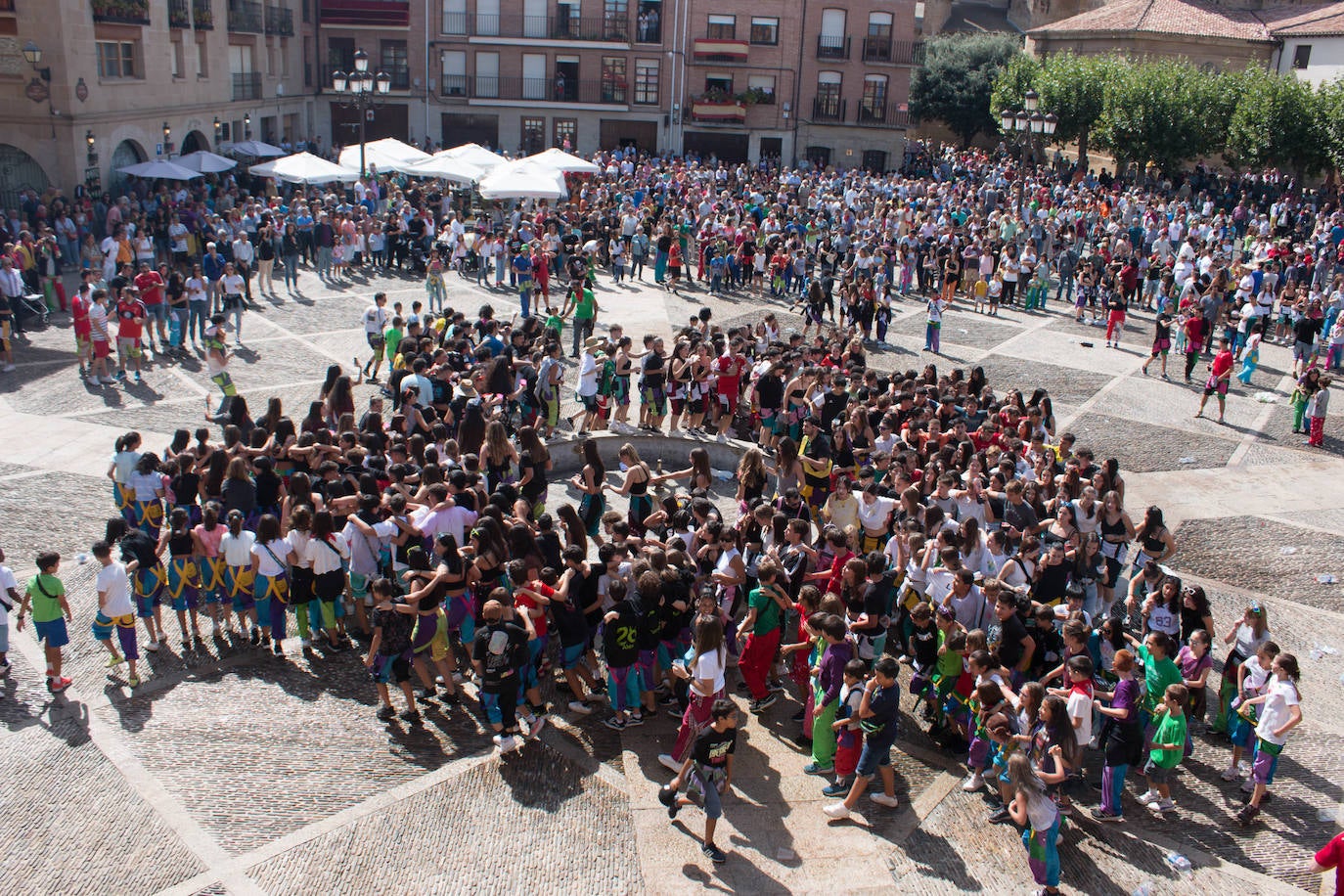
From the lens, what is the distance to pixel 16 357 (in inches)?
714

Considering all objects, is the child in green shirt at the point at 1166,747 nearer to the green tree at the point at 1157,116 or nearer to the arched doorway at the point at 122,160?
the arched doorway at the point at 122,160

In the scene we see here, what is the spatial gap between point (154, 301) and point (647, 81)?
3207 centimetres

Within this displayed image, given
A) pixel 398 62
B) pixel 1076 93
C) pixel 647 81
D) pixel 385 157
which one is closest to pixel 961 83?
pixel 1076 93

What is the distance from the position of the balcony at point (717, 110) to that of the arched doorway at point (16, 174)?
2781 cm

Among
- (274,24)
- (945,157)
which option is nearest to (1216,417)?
(945,157)

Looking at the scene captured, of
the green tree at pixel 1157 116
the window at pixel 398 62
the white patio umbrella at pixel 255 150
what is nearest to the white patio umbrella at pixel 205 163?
the white patio umbrella at pixel 255 150

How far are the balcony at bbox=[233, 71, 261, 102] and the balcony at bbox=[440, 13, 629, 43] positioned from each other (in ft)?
32.2

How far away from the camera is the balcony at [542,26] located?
149ft

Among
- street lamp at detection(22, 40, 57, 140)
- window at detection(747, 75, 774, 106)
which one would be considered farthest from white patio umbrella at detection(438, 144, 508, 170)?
window at detection(747, 75, 774, 106)

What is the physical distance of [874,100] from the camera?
48.6m

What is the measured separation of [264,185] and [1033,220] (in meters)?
21.6

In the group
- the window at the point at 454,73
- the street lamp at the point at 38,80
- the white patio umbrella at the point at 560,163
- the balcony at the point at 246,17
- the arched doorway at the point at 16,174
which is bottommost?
the arched doorway at the point at 16,174

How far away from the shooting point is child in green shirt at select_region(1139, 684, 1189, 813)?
812 centimetres

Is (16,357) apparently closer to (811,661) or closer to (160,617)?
(160,617)
